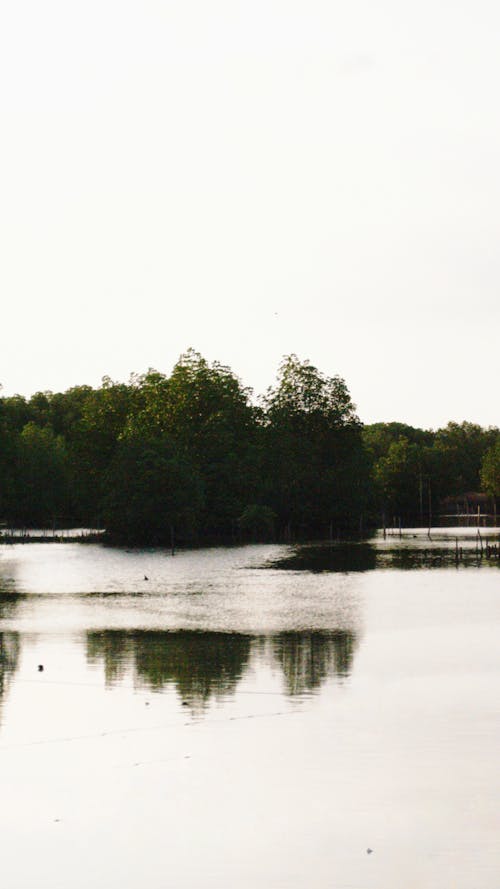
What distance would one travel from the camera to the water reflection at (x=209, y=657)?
3038 cm

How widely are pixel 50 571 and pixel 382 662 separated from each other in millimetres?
54566

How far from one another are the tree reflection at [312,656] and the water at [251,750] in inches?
4.2

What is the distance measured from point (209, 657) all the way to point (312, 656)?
3.09m

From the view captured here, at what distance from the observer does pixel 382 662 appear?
34.8m

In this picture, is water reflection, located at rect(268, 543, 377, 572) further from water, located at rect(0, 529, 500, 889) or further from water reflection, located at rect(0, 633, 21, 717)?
water reflection, located at rect(0, 633, 21, 717)

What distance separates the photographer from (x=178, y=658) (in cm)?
3584

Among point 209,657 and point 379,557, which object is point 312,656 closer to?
point 209,657

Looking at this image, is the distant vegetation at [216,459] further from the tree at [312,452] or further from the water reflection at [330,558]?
the water reflection at [330,558]

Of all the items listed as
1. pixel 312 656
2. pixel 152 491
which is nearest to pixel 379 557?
pixel 152 491

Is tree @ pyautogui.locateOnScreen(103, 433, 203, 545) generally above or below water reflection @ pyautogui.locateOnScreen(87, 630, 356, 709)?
above

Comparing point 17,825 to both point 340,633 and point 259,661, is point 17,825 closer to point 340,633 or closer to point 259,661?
point 259,661

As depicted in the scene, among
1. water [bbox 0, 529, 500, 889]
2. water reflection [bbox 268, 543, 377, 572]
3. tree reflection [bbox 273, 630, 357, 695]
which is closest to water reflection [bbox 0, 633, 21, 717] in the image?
water [bbox 0, 529, 500, 889]

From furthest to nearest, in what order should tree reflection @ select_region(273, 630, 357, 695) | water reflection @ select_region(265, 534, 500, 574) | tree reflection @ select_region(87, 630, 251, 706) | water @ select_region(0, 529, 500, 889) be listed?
water reflection @ select_region(265, 534, 500, 574)
tree reflection @ select_region(273, 630, 357, 695)
tree reflection @ select_region(87, 630, 251, 706)
water @ select_region(0, 529, 500, 889)

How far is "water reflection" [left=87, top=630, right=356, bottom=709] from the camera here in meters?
30.4
